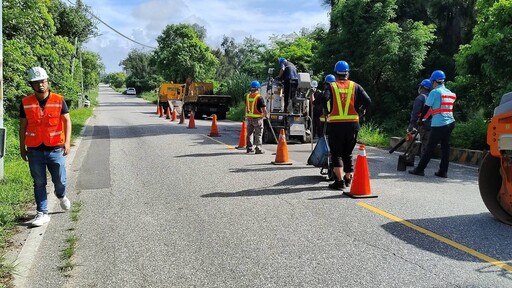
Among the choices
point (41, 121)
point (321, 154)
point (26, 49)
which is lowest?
point (321, 154)

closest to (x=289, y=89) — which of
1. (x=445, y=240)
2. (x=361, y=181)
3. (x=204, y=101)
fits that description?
(x=361, y=181)

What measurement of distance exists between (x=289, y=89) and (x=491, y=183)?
30.8 ft

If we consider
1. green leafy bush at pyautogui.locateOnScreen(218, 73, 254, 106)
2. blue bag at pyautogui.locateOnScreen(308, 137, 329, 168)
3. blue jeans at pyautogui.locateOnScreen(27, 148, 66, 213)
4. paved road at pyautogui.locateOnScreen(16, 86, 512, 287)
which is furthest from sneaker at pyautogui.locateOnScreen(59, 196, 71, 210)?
green leafy bush at pyautogui.locateOnScreen(218, 73, 254, 106)

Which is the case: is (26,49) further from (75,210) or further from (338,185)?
(338,185)

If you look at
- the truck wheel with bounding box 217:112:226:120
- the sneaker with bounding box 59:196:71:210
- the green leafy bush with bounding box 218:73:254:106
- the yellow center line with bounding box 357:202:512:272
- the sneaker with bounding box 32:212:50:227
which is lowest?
the sneaker with bounding box 32:212:50:227

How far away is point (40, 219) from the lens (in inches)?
236

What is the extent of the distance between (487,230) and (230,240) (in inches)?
115

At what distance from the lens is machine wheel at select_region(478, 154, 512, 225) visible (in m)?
5.94

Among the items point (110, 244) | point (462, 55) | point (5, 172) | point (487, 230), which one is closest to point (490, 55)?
point (462, 55)

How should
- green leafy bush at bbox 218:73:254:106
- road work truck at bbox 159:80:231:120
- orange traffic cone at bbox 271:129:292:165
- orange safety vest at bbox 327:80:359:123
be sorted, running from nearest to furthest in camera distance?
1. orange safety vest at bbox 327:80:359:123
2. orange traffic cone at bbox 271:129:292:165
3. road work truck at bbox 159:80:231:120
4. green leafy bush at bbox 218:73:254:106

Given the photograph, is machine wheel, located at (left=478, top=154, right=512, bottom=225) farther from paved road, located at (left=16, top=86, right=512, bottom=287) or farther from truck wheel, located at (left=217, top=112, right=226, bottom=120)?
truck wheel, located at (left=217, top=112, right=226, bottom=120)

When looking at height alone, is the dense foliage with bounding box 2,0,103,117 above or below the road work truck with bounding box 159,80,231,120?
above

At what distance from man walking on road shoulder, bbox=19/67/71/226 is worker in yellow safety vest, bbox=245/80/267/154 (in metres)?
6.55

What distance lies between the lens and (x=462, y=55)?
12875mm
